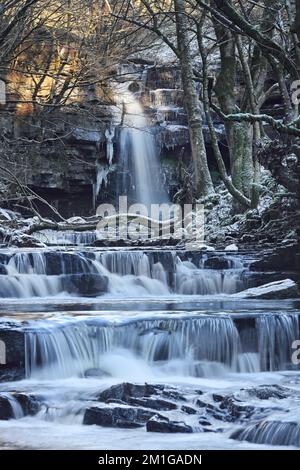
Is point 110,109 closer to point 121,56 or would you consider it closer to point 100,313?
point 121,56

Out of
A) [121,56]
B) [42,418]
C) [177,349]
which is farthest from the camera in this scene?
[121,56]

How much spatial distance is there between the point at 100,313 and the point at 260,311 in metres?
2.00

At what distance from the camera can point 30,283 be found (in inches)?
462

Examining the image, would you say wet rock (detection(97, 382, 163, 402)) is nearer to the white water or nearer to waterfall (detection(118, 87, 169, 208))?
the white water

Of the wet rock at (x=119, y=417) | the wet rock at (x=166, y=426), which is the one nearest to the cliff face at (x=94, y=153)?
the wet rock at (x=119, y=417)

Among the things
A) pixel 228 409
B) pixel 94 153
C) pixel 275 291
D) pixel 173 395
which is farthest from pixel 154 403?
pixel 94 153

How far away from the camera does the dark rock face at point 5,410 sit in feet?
21.8

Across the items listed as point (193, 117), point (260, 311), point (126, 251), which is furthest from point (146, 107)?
point (260, 311)

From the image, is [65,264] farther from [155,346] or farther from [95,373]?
[95,373]

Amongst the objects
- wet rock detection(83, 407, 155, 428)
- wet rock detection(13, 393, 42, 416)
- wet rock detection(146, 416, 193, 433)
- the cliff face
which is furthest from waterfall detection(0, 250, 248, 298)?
the cliff face

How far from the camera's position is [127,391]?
6.83 m

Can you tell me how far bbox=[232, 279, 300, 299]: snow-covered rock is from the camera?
10539 mm

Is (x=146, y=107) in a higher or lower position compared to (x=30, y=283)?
higher
